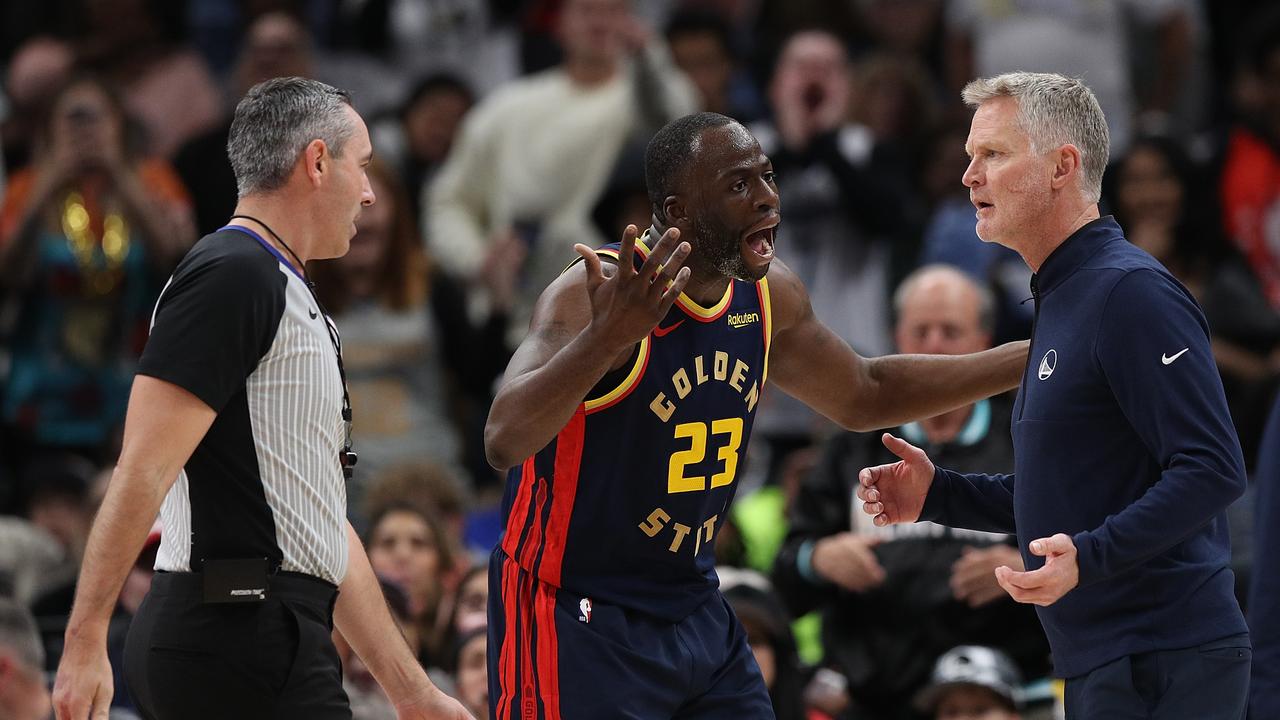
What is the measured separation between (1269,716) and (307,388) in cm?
303

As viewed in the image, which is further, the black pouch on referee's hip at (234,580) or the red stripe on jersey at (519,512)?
the red stripe on jersey at (519,512)

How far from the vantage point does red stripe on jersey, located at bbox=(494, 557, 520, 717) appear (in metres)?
5.30

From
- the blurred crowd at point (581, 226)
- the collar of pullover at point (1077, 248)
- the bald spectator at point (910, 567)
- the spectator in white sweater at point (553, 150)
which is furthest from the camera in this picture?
the spectator in white sweater at point (553, 150)

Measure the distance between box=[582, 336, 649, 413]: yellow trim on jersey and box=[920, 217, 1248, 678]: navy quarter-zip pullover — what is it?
1.06 metres

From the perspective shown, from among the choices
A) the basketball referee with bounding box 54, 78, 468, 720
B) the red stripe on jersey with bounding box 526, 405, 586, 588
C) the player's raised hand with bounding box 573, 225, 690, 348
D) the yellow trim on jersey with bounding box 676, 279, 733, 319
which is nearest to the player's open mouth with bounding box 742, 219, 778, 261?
the yellow trim on jersey with bounding box 676, 279, 733, 319

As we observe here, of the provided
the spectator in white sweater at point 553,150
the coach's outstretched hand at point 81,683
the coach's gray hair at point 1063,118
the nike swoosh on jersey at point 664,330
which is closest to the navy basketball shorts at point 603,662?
the nike swoosh on jersey at point 664,330

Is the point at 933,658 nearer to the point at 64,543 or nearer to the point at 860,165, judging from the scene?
the point at 860,165

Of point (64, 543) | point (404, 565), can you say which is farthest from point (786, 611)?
point (64, 543)

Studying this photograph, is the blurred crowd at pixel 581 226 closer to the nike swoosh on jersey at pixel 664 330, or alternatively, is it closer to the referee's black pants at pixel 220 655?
the nike swoosh on jersey at pixel 664 330

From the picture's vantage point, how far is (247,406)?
A: 15.6 ft

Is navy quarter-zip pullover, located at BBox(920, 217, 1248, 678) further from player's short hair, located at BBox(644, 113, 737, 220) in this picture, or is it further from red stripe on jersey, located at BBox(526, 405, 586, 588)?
red stripe on jersey, located at BBox(526, 405, 586, 588)

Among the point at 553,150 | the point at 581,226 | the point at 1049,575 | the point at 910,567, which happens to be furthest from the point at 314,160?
the point at 553,150

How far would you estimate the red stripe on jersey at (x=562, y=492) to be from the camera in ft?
17.0

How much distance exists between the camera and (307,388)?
4.85 meters
